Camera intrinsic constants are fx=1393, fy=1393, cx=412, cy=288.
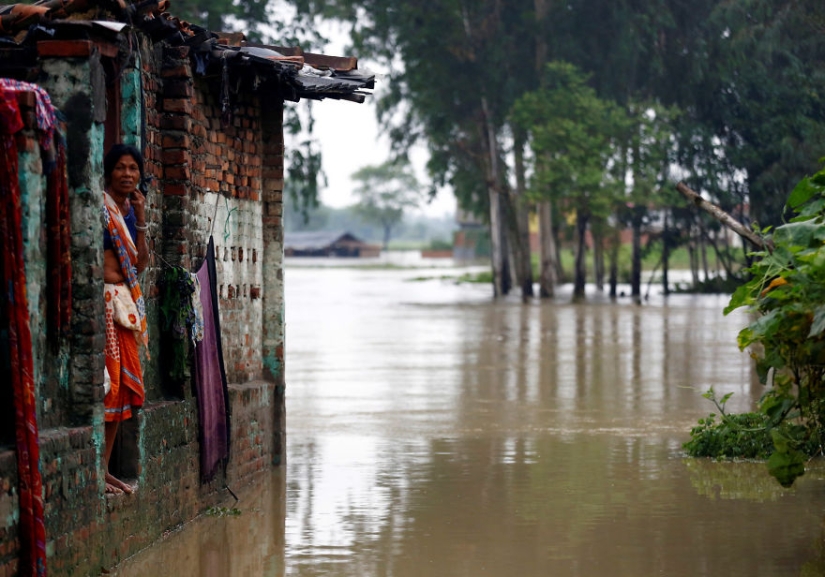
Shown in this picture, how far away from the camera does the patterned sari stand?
7285 mm

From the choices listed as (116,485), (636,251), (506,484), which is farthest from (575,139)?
(116,485)

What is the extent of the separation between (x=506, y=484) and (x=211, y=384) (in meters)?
2.29

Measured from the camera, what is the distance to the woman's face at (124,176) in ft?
24.7

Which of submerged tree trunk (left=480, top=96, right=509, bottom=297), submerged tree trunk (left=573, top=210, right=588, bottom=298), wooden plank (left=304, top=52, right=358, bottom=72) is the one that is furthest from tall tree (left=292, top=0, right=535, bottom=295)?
wooden plank (left=304, top=52, right=358, bottom=72)

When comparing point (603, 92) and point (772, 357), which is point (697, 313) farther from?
point (772, 357)

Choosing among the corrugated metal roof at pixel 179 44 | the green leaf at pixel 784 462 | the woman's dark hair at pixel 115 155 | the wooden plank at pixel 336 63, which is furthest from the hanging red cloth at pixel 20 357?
the wooden plank at pixel 336 63

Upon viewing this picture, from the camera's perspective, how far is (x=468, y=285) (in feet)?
177

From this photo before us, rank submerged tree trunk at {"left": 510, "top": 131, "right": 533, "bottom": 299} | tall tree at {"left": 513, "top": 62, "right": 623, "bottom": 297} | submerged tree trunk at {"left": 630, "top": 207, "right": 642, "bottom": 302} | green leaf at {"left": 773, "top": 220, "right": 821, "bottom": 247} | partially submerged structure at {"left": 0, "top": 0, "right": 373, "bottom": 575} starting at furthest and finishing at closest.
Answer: submerged tree trunk at {"left": 510, "top": 131, "right": 533, "bottom": 299} < submerged tree trunk at {"left": 630, "top": 207, "right": 642, "bottom": 302} < tall tree at {"left": 513, "top": 62, "right": 623, "bottom": 297} < green leaf at {"left": 773, "top": 220, "right": 821, "bottom": 247} < partially submerged structure at {"left": 0, "top": 0, "right": 373, "bottom": 575}

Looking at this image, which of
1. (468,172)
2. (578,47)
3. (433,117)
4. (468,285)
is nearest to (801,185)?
(578,47)

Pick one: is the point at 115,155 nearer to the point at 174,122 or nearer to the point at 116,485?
the point at 174,122

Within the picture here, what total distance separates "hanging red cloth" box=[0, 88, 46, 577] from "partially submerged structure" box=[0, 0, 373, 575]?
1 centimetres

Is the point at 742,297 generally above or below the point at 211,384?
above

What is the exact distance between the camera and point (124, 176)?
7547 millimetres

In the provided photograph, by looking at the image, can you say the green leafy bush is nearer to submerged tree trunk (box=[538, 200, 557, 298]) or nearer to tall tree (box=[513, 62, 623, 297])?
tall tree (box=[513, 62, 623, 297])
